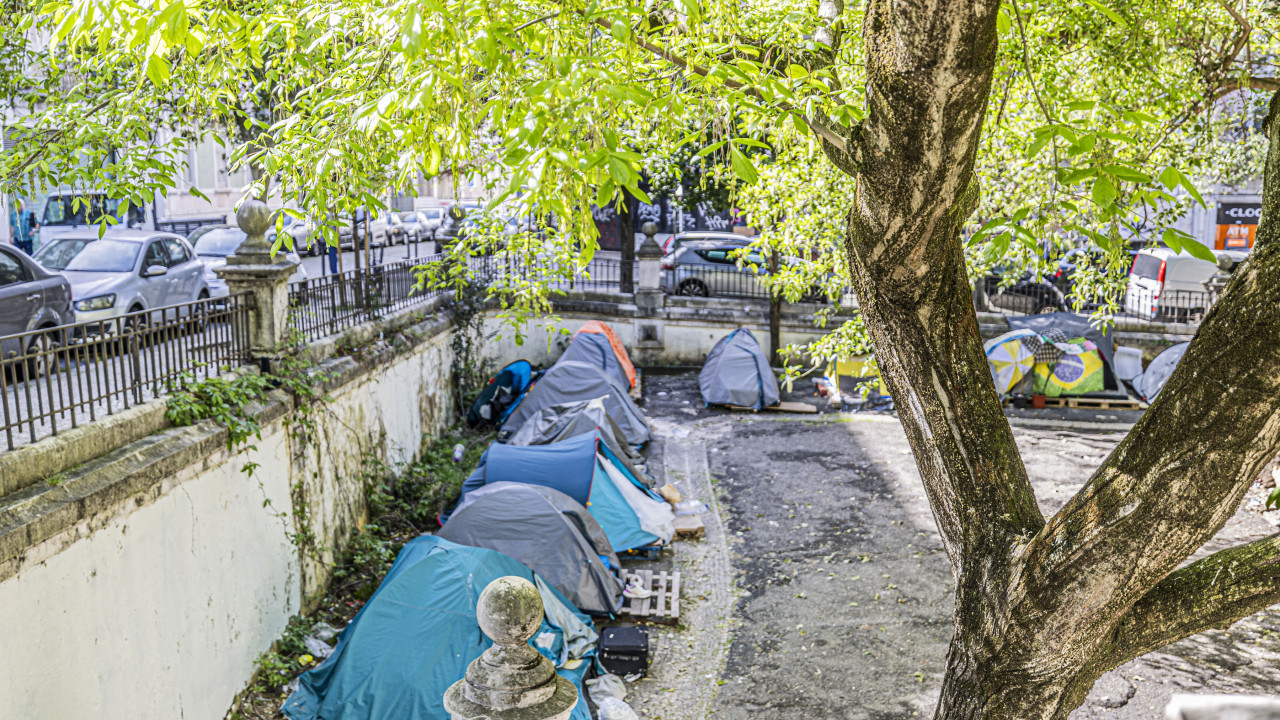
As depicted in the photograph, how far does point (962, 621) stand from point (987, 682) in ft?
0.95

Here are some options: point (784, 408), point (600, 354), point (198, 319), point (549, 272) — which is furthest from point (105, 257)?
point (784, 408)

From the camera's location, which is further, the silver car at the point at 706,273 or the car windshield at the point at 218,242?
the silver car at the point at 706,273

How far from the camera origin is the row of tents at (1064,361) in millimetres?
16844

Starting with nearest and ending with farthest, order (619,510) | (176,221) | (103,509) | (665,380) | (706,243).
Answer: (103,509), (619,510), (665,380), (706,243), (176,221)

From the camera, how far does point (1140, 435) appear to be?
3.61 meters

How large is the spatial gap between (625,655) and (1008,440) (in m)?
5.22

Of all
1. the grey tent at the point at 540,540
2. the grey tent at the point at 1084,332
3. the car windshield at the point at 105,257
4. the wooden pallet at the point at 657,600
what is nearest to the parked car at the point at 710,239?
the grey tent at the point at 1084,332

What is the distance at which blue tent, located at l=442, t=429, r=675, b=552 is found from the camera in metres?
11.1

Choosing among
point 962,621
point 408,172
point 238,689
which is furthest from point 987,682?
point 238,689

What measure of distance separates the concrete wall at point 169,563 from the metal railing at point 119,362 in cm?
41

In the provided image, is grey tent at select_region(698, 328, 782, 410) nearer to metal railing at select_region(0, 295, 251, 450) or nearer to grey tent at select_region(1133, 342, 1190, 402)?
grey tent at select_region(1133, 342, 1190, 402)

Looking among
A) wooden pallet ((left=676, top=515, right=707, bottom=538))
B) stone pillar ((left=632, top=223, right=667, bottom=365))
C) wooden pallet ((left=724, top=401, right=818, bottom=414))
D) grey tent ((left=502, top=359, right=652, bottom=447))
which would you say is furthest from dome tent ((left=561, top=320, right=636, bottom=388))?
wooden pallet ((left=676, top=515, right=707, bottom=538))

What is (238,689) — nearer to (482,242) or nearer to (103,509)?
(103,509)

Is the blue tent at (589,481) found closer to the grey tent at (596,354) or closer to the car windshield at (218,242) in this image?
the grey tent at (596,354)
